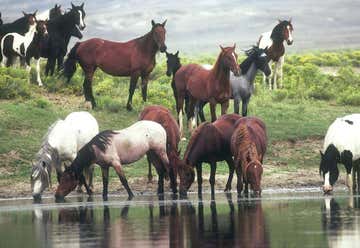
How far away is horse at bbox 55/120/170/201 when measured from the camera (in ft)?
76.1

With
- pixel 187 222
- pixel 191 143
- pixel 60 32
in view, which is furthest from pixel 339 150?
pixel 60 32

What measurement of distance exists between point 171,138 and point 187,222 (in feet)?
23.3

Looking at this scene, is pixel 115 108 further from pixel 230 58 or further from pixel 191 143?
pixel 191 143

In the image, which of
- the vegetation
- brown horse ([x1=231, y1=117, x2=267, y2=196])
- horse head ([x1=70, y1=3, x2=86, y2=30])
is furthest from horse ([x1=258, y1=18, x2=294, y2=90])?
brown horse ([x1=231, y1=117, x2=267, y2=196])

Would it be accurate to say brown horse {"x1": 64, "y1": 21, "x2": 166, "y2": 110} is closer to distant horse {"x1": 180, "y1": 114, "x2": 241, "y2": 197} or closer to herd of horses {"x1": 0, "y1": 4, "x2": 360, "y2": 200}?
herd of horses {"x1": 0, "y1": 4, "x2": 360, "y2": 200}

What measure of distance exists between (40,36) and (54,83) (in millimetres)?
1311

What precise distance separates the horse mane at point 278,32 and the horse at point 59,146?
43.6ft

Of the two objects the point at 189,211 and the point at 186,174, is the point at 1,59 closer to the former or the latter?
the point at 186,174

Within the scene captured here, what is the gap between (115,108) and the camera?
32.5 m

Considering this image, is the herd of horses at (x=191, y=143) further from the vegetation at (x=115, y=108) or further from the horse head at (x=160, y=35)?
the vegetation at (x=115, y=108)

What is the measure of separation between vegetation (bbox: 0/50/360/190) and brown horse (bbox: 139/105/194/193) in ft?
5.52

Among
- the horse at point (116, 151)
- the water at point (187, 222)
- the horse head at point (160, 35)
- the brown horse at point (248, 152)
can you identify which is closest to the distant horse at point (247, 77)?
the horse head at point (160, 35)

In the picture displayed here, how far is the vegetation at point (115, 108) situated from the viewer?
1105 inches

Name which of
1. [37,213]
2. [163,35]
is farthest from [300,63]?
[37,213]
